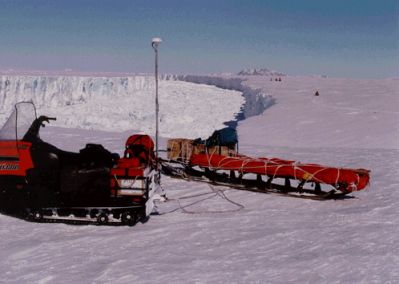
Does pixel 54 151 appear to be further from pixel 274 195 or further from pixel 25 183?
pixel 274 195

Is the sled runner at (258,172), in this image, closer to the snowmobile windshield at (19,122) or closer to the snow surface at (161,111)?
the snowmobile windshield at (19,122)

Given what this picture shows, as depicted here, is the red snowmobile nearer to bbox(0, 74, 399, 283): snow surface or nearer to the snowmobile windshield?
the snowmobile windshield

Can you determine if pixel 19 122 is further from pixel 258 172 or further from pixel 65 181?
pixel 258 172

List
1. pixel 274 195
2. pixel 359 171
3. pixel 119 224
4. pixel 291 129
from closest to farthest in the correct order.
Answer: pixel 119 224 → pixel 359 171 → pixel 274 195 → pixel 291 129

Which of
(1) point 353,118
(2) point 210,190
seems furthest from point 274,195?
(1) point 353,118

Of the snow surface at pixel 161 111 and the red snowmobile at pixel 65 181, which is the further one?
the snow surface at pixel 161 111

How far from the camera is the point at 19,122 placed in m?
5.77

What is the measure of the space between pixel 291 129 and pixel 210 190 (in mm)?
11140

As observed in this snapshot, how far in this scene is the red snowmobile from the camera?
562cm

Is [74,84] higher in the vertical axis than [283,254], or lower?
higher

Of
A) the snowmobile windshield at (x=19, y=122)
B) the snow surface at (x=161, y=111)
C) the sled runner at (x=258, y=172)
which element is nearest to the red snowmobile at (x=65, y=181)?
the snowmobile windshield at (x=19, y=122)

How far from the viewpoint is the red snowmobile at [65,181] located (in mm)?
5625

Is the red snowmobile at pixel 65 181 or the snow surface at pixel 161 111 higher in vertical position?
the snow surface at pixel 161 111

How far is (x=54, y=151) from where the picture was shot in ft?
18.8
